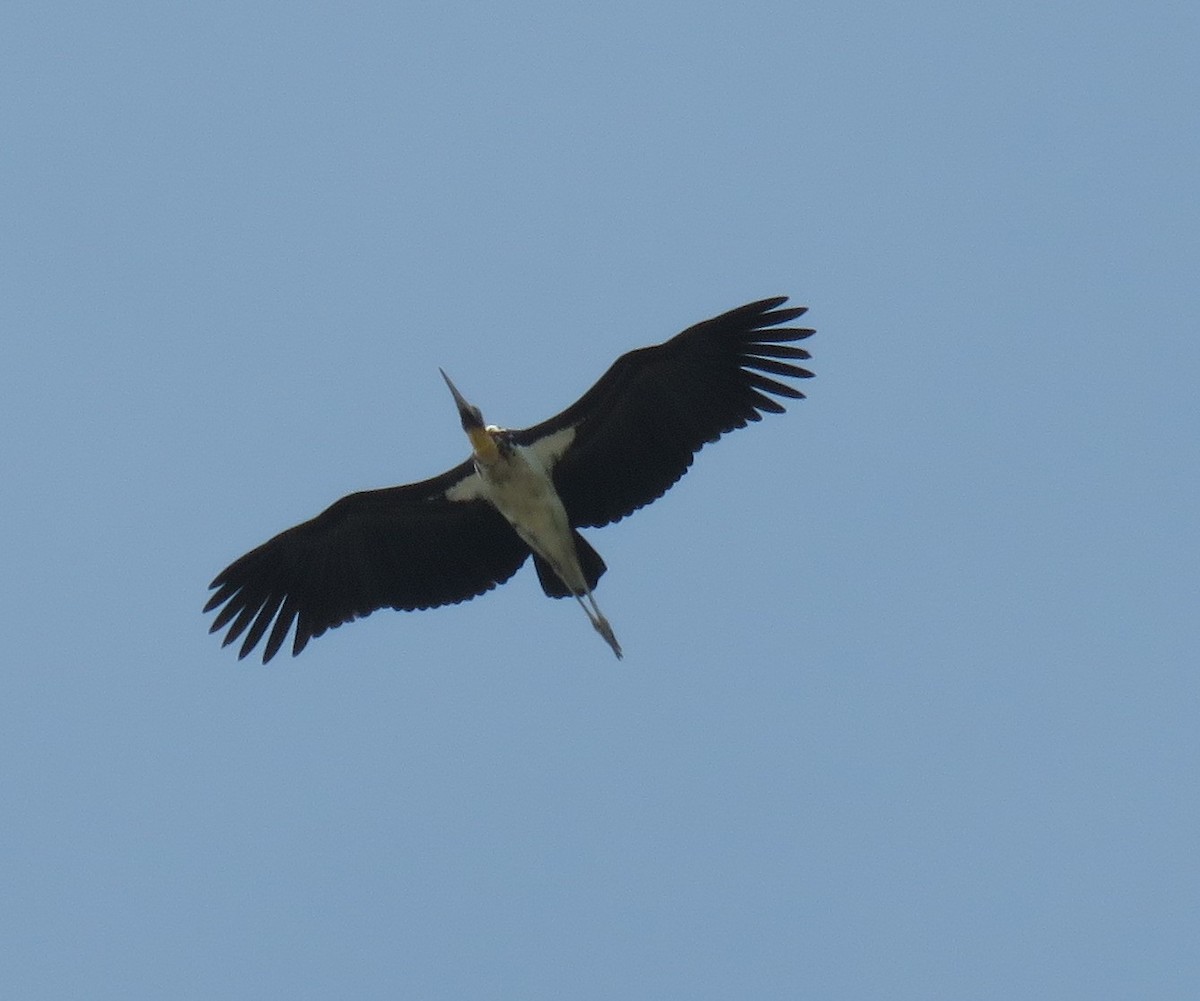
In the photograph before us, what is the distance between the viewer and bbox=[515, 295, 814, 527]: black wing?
19578 millimetres

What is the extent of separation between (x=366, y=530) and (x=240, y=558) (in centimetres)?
124

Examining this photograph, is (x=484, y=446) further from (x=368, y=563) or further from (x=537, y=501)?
(x=368, y=563)

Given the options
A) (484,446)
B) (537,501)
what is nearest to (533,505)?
(537,501)

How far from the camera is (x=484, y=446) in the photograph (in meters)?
19.9

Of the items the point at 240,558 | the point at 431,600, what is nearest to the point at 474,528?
the point at 431,600

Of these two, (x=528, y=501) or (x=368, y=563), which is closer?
(x=528, y=501)

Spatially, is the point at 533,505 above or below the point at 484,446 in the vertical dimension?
below

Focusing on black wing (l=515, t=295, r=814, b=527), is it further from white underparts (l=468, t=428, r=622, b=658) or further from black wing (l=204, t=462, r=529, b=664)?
black wing (l=204, t=462, r=529, b=664)

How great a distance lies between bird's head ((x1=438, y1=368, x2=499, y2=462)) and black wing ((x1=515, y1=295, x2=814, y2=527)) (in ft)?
1.03

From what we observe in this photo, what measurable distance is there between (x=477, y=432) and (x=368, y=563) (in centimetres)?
175

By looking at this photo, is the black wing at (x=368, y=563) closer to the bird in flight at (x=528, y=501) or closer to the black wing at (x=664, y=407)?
the bird in flight at (x=528, y=501)

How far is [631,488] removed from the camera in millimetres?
20000

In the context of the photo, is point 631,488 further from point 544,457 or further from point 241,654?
point 241,654

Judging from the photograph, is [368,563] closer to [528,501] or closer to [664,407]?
[528,501]
